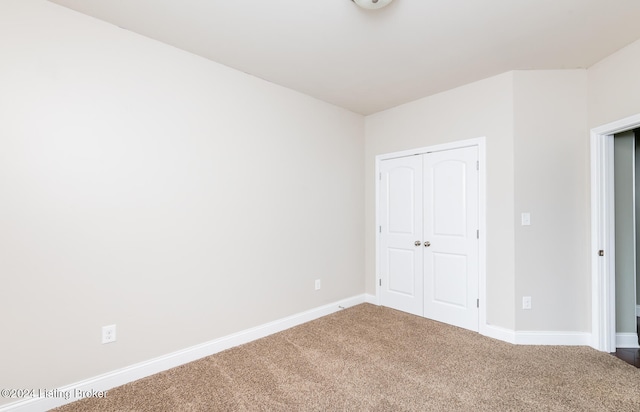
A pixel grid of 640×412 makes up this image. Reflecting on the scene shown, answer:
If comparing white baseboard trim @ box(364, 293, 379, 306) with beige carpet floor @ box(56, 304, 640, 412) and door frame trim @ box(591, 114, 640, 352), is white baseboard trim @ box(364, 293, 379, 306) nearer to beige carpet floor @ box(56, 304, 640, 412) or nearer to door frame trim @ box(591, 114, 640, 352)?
beige carpet floor @ box(56, 304, 640, 412)

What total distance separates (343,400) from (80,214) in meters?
2.18

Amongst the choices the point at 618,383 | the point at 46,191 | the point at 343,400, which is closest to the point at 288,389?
the point at 343,400

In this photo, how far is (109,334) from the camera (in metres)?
2.04

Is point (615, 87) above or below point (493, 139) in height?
above

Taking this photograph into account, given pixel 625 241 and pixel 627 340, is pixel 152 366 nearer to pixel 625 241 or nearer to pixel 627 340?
pixel 627 340

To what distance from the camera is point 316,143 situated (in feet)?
11.3

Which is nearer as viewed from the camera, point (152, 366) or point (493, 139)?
point (152, 366)

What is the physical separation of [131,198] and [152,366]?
1309 millimetres

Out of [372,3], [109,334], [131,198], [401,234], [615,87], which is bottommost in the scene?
[109,334]

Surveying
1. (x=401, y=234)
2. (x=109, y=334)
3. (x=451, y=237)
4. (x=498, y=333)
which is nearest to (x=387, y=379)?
(x=498, y=333)

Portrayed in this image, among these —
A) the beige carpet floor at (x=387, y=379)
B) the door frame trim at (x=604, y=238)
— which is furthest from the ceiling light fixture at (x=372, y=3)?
the beige carpet floor at (x=387, y=379)

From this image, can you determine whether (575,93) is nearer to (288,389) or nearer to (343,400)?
(343,400)

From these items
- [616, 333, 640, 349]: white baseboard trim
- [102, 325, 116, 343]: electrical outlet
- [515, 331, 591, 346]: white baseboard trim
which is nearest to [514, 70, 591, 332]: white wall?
[515, 331, 591, 346]: white baseboard trim

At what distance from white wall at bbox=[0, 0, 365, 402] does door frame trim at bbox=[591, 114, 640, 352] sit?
2764 millimetres
